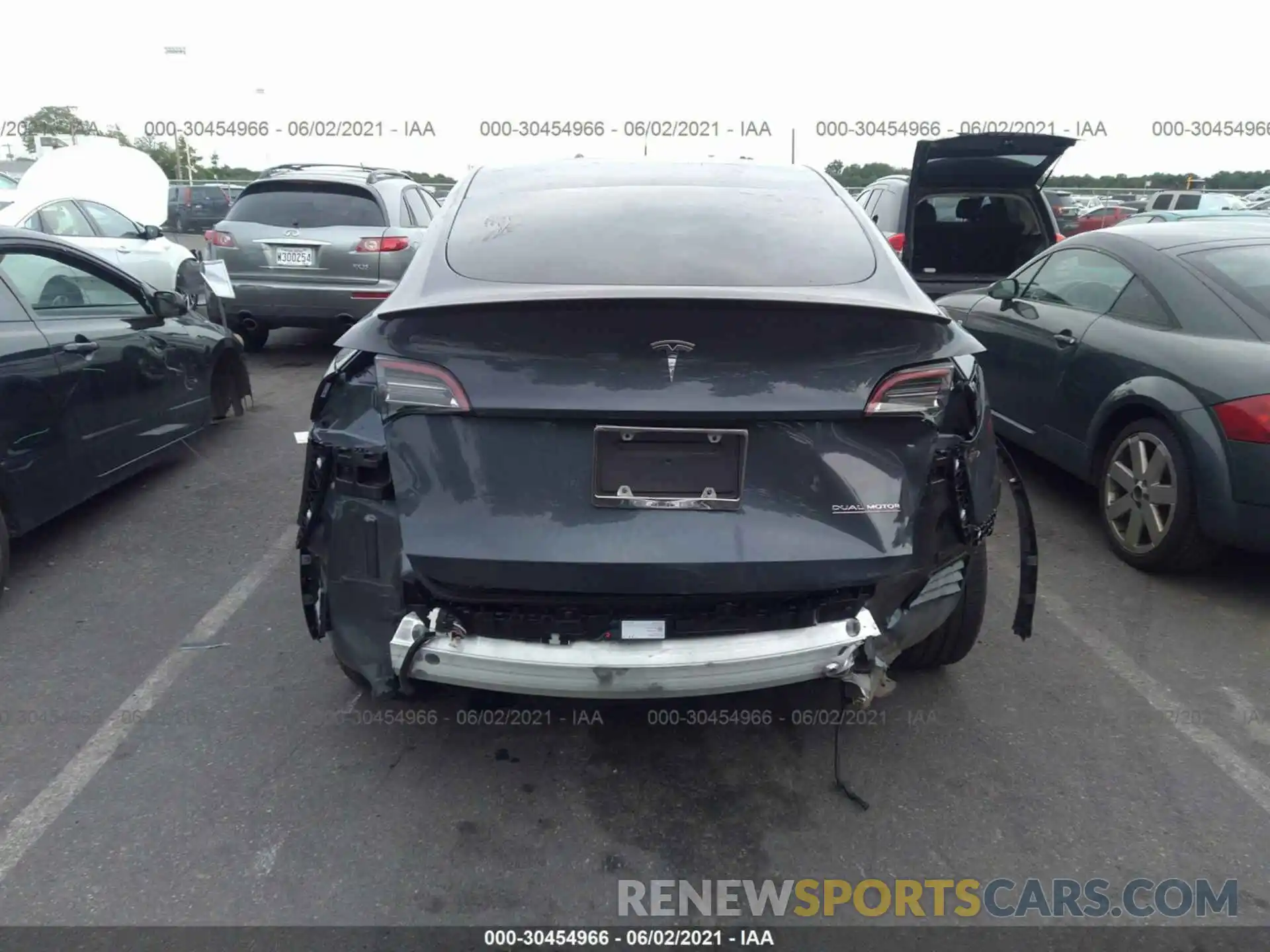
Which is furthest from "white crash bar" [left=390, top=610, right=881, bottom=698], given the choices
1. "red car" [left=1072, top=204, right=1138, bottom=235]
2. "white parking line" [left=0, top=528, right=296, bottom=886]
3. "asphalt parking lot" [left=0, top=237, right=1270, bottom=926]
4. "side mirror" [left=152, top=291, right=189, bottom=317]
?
"red car" [left=1072, top=204, right=1138, bottom=235]

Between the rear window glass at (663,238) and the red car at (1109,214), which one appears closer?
the rear window glass at (663,238)

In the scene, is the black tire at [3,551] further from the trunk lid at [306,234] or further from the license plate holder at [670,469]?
the trunk lid at [306,234]

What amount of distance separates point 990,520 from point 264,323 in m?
7.55

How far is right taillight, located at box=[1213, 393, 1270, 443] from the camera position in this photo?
3.75 metres

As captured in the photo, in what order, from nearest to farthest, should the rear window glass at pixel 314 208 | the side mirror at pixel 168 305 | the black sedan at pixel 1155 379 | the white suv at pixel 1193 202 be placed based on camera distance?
the black sedan at pixel 1155 379 → the side mirror at pixel 168 305 → the rear window glass at pixel 314 208 → the white suv at pixel 1193 202

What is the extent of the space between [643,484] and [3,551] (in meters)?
3.08

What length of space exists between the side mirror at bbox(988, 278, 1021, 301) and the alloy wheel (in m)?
1.48

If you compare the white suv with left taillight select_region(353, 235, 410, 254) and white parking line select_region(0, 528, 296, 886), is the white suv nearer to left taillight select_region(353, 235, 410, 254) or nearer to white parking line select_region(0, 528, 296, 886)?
left taillight select_region(353, 235, 410, 254)

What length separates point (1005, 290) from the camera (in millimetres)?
5668

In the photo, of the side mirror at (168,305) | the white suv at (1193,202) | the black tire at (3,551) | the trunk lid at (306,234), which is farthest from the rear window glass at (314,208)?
the white suv at (1193,202)

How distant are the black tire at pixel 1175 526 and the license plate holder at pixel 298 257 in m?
6.71

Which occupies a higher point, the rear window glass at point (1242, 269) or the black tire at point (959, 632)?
the rear window glass at point (1242, 269)

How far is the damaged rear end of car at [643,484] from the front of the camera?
2.35 m

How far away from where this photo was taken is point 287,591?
13.5 feet
